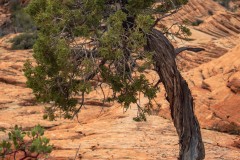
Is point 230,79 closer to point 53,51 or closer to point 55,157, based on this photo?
point 55,157

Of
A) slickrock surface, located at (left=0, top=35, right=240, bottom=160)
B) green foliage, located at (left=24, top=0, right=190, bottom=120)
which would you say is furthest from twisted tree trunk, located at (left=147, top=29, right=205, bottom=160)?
slickrock surface, located at (left=0, top=35, right=240, bottom=160)

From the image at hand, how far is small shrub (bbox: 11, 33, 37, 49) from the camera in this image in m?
35.2

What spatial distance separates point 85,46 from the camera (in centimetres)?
766

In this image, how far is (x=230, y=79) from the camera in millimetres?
18234

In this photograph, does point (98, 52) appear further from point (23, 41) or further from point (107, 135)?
point (23, 41)

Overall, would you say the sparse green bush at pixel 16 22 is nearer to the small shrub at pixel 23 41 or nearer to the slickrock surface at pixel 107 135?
the small shrub at pixel 23 41

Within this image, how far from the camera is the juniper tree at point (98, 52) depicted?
7180 millimetres

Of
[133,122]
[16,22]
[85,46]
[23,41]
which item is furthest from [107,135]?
[16,22]

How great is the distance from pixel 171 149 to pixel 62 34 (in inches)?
296

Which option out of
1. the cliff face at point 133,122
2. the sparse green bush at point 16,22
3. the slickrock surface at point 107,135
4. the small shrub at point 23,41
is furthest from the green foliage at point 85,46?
the sparse green bush at point 16,22

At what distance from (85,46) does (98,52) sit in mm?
353

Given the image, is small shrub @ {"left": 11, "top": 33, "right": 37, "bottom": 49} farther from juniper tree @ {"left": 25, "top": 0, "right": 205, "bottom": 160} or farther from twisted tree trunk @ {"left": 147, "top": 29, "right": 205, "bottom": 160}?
twisted tree trunk @ {"left": 147, "top": 29, "right": 205, "bottom": 160}

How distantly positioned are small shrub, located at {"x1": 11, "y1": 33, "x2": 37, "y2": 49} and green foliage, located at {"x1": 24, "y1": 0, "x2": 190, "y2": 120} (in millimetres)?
28085

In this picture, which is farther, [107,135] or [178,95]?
[107,135]
